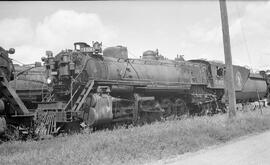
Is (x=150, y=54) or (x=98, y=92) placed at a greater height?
(x=150, y=54)

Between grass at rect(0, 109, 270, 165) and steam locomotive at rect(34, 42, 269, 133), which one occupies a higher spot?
steam locomotive at rect(34, 42, 269, 133)

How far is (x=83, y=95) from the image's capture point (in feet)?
40.3

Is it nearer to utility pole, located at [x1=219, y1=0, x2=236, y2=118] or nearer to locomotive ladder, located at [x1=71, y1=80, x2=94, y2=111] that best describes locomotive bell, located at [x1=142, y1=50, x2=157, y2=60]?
utility pole, located at [x1=219, y1=0, x2=236, y2=118]

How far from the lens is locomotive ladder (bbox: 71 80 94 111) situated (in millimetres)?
11885

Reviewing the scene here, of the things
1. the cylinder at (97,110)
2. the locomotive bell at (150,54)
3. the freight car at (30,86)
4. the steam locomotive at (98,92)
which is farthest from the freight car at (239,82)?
the freight car at (30,86)

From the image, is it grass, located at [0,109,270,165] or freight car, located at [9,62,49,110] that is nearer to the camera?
grass, located at [0,109,270,165]

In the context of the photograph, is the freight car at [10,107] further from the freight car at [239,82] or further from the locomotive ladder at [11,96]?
the freight car at [239,82]

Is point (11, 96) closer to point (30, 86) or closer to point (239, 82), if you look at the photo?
point (30, 86)

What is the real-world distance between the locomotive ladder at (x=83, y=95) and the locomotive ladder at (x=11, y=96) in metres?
1.86

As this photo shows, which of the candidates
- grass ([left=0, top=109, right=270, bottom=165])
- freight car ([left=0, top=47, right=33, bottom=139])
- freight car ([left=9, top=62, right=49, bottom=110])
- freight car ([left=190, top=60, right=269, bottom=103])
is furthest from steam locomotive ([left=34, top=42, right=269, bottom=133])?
grass ([left=0, top=109, right=270, bottom=165])

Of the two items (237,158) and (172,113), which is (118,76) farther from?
(237,158)

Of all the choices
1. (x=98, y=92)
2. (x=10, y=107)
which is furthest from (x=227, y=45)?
(x=10, y=107)

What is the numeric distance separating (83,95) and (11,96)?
2.68 m

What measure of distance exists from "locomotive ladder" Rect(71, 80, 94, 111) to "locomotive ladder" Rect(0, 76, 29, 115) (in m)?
1.86
